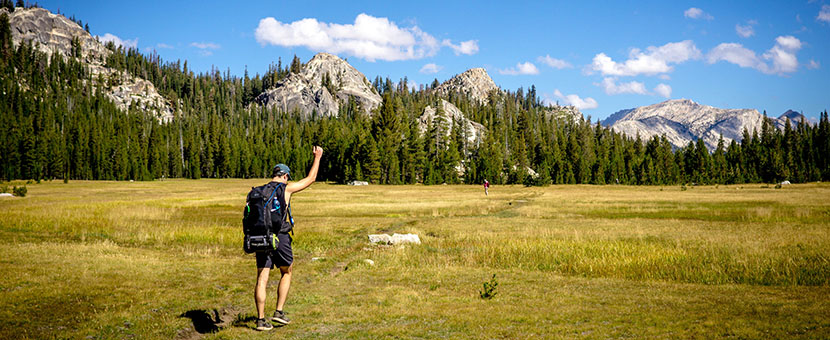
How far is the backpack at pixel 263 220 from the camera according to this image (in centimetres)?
846

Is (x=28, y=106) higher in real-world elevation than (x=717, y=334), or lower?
higher

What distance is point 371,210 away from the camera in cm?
4416

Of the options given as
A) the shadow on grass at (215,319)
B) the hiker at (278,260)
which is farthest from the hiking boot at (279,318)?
the shadow on grass at (215,319)

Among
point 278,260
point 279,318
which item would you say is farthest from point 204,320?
point 278,260

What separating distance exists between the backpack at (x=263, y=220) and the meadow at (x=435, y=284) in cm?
186

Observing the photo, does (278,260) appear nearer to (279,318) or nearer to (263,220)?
(263,220)

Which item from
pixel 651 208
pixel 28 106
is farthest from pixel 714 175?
pixel 28 106

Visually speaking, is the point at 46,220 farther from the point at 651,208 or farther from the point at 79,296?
the point at 651,208

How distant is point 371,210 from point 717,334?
122 feet

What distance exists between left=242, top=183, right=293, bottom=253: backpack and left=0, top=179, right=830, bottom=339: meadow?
1.86 m

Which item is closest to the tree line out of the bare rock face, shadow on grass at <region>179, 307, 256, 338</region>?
the bare rock face

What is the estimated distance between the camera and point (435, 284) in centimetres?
1366

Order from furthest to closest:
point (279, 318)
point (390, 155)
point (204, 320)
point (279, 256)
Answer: point (390, 155) < point (204, 320) < point (279, 318) < point (279, 256)

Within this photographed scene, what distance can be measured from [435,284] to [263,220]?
6.85 meters
